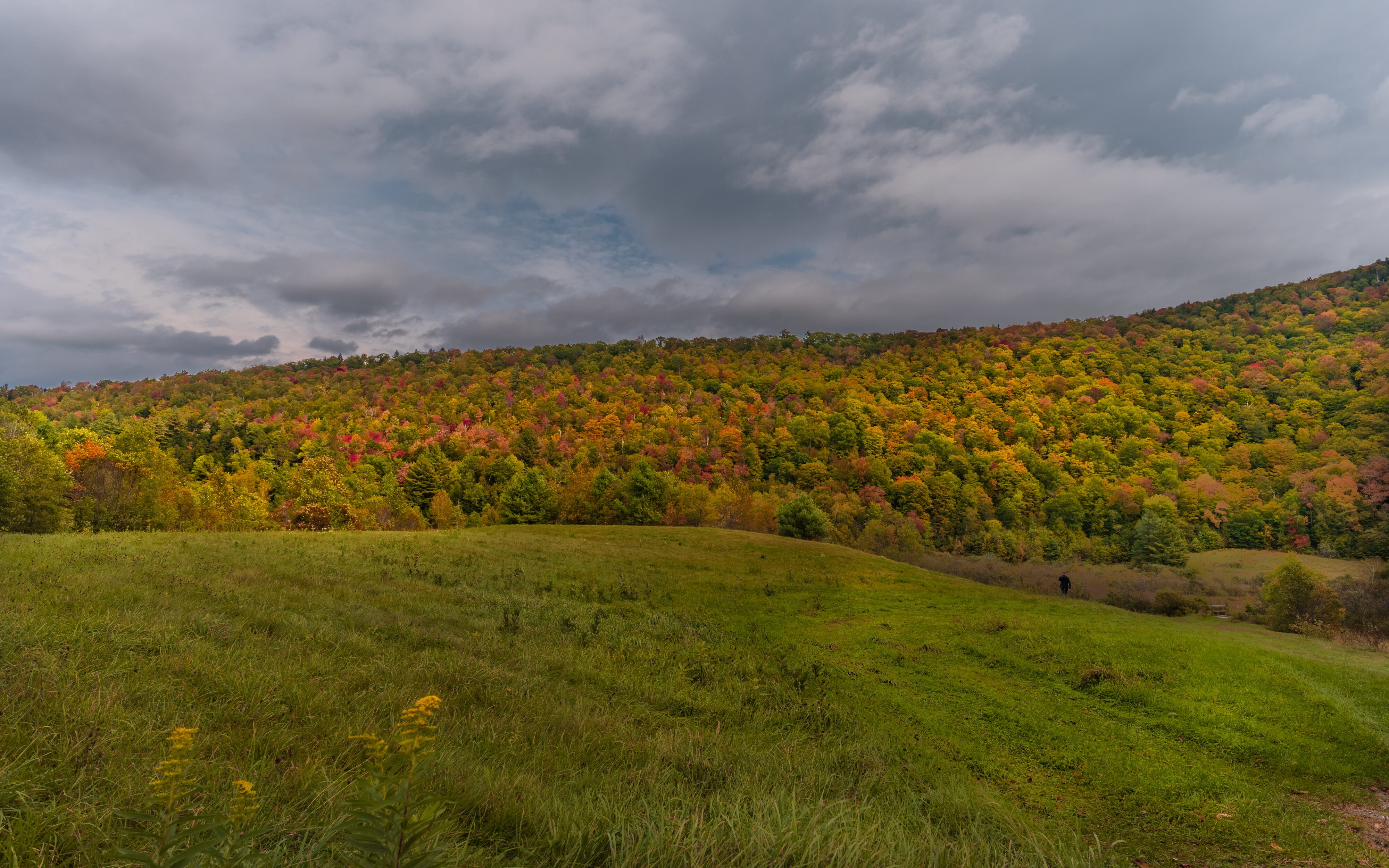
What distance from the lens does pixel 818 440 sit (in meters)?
114

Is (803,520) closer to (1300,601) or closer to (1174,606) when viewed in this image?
(1174,606)

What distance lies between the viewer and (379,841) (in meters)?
1.46

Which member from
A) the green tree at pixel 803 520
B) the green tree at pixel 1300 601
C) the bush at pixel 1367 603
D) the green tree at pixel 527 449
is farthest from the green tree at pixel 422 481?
the bush at pixel 1367 603

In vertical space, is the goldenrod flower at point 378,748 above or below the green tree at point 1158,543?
above

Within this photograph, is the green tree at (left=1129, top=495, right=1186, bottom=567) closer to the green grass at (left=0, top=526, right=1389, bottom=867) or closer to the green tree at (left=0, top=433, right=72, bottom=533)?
the green grass at (left=0, top=526, right=1389, bottom=867)

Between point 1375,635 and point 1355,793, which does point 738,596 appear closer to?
point 1355,793

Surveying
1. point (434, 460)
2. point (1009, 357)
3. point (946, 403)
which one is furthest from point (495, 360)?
point (1009, 357)

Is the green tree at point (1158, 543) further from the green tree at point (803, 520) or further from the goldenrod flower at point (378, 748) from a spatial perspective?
the goldenrod flower at point (378, 748)

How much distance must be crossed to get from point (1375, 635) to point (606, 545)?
35622 millimetres

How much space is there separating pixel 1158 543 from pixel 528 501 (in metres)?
89.5

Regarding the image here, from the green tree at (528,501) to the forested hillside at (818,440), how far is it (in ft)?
0.85

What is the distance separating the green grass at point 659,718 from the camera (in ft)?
9.09

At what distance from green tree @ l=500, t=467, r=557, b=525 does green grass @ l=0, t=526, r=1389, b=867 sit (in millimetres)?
50235

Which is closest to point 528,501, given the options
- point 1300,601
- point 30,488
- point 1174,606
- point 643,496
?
point 643,496
